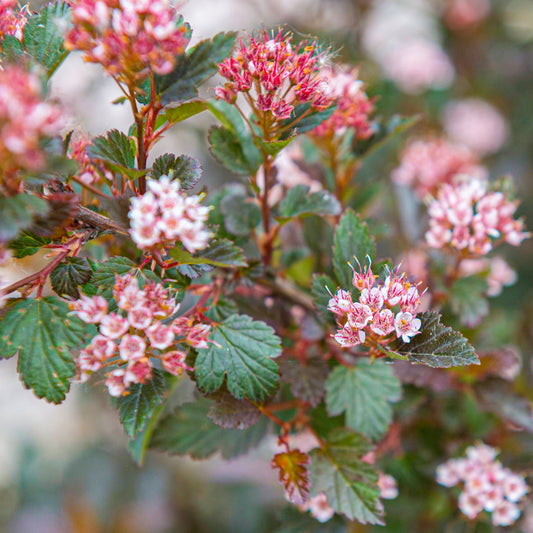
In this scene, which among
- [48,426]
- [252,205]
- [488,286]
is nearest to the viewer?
[252,205]

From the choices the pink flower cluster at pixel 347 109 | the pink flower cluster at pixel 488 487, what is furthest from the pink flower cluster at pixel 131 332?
the pink flower cluster at pixel 488 487

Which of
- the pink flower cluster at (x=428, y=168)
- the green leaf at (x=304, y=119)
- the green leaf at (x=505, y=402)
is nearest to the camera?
the green leaf at (x=304, y=119)

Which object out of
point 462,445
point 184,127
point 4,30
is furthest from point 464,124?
point 4,30

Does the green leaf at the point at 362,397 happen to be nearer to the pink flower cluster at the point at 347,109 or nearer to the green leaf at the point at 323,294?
the green leaf at the point at 323,294

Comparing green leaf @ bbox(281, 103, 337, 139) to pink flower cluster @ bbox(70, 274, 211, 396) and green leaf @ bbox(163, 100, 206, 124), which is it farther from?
pink flower cluster @ bbox(70, 274, 211, 396)

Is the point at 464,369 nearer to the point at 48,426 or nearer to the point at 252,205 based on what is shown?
the point at 252,205

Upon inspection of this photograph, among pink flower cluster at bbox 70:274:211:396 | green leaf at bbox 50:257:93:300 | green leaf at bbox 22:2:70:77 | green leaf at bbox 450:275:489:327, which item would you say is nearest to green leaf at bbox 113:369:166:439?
pink flower cluster at bbox 70:274:211:396

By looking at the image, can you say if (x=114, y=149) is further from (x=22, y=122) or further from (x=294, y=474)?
(x=294, y=474)
